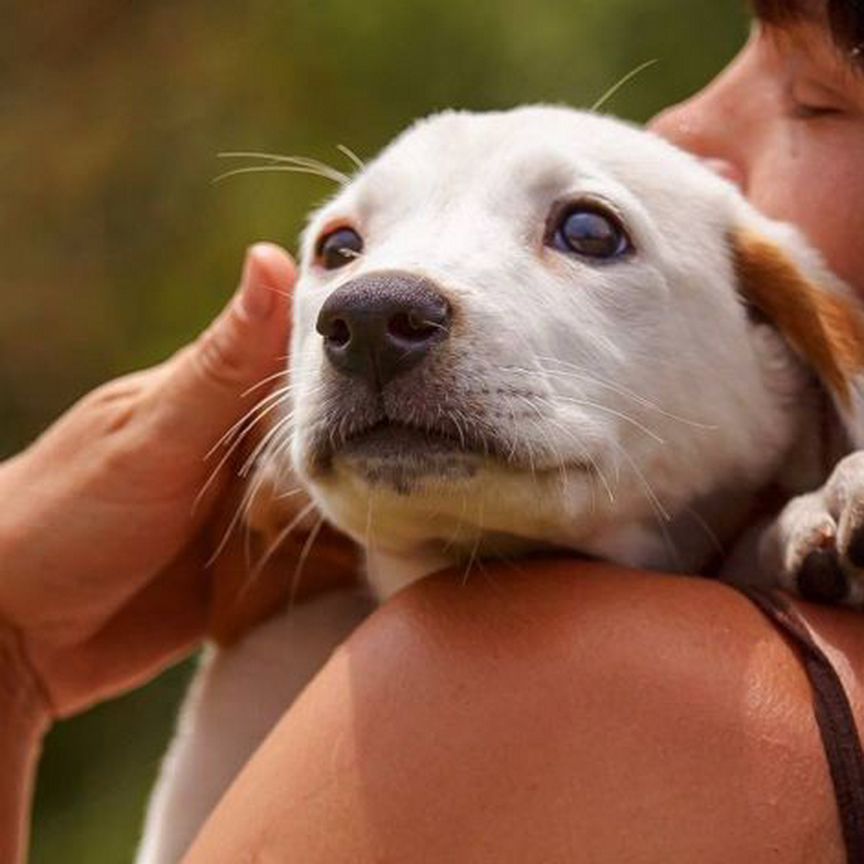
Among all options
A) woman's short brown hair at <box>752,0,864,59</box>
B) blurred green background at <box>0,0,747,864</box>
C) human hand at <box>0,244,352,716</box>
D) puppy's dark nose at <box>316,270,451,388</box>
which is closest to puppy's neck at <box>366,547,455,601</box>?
human hand at <box>0,244,352,716</box>

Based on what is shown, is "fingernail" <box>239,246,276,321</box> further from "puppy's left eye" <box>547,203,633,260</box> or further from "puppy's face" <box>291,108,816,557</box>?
"puppy's left eye" <box>547,203,633,260</box>

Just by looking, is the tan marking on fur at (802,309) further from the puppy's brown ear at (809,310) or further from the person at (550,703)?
the person at (550,703)

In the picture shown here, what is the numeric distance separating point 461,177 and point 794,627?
0.54 metres

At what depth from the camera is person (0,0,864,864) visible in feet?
3.84

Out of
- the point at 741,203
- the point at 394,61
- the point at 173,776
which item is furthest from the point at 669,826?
the point at 394,61

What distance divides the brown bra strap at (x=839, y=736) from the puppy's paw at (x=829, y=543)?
86mm

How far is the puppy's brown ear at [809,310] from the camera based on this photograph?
1.56 metres

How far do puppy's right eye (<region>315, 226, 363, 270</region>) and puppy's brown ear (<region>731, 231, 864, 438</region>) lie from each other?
1.18ft

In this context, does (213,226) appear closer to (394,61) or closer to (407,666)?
(394,61)

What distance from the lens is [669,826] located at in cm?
115

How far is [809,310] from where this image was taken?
160 cm

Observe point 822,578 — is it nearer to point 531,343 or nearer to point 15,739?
point 531,343

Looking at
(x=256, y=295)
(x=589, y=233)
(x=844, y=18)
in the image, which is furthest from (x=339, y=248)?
(x=844, y=18)

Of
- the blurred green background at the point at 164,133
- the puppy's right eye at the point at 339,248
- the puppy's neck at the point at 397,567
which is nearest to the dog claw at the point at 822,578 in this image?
the puppy's neck at the point at 397,567
